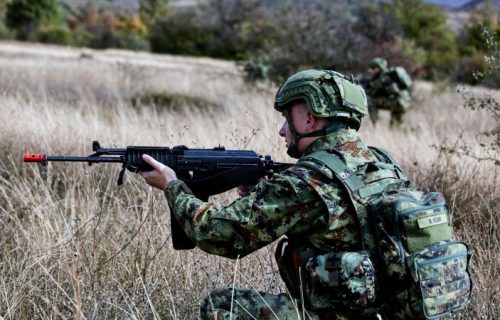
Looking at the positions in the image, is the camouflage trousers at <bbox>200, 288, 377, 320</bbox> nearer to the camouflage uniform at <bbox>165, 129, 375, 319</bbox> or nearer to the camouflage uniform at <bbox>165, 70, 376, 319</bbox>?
the camouflage uniform at <bbox>165, 70, 376, 319</bbox>

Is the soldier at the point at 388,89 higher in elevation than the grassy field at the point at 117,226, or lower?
higher

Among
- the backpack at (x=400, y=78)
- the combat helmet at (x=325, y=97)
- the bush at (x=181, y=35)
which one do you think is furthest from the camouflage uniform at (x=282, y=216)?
the bush at (x=181, y=35)

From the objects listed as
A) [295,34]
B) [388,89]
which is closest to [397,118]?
[388,89]

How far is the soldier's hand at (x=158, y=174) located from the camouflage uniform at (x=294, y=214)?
0.21 ft

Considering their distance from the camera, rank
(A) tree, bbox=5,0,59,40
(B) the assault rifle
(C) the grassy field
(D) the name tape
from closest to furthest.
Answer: (D) the name tape < (B) the assault rifle < (C) the grassy field < (A) tree, bbox=5,0,59,40

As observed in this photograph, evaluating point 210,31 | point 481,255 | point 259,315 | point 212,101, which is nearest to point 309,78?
point 259,315

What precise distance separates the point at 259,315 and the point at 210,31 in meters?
47.6

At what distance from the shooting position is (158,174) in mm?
2725

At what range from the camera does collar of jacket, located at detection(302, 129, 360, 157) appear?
2564 millimetres

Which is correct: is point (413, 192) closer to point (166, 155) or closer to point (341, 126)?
point (341, 126)

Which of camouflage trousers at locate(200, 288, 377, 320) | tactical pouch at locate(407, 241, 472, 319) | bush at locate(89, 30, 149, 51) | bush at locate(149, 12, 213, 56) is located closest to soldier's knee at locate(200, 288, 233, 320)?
camouflage trousers at locate(200, 288, 377, 320)

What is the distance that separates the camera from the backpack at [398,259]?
7.57 ft

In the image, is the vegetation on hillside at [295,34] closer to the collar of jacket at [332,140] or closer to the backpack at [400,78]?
the backpack at [400,78]

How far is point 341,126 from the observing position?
2605 mm
